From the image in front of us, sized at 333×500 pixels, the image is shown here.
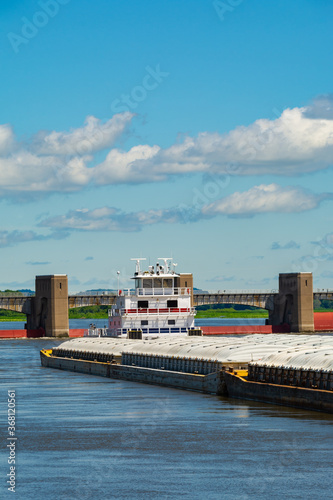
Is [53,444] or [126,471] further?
[53,444]

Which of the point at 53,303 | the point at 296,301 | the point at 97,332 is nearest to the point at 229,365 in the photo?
the point at 97,332

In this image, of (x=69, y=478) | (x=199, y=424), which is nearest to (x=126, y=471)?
(x=69, y=478)

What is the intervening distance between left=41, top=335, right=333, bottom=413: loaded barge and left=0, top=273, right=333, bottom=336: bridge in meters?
69.6

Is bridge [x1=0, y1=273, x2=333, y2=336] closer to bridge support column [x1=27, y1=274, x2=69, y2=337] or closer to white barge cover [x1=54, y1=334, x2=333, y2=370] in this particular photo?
bridge support column [x1=27, y1=274, x2=69, y2=337]

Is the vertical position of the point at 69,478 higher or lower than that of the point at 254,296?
lower

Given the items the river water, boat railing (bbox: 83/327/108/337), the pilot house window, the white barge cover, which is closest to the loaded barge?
the white barge cover

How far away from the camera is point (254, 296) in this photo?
18250cm

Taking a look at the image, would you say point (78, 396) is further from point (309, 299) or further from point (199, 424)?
point (309, 299)

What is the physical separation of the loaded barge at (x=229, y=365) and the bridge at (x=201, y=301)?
6956 centimetres

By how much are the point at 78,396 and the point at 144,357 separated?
46.1ft

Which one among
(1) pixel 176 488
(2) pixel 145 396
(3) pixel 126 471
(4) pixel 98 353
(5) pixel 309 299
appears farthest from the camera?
(5) pixel 309 299

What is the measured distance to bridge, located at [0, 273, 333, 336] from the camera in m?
160

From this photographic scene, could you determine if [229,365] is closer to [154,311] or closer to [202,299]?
[154,311]

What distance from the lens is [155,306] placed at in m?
88.5
